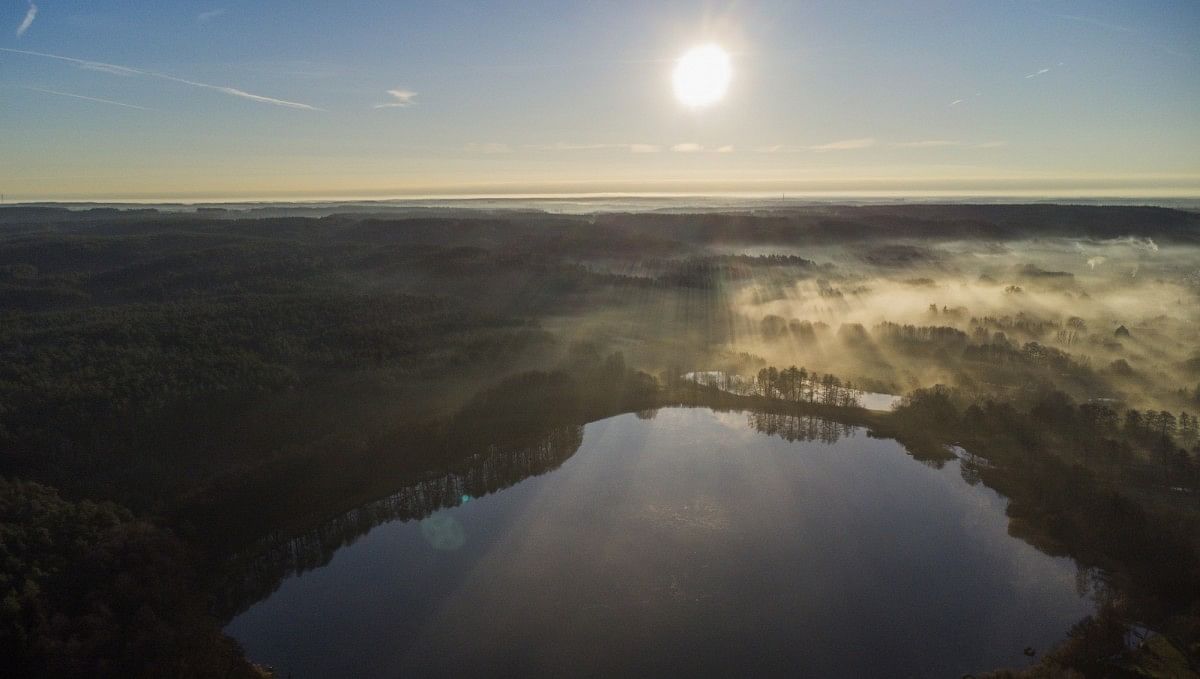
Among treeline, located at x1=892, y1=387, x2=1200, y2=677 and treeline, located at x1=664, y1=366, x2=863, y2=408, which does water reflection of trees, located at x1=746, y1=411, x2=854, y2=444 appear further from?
treeline, located at x1=892, y1=387, x2=1200, y2=677

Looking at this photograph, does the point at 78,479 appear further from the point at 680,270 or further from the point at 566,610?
the point at 680,270

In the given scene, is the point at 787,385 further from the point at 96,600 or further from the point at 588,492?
the point at 96,600

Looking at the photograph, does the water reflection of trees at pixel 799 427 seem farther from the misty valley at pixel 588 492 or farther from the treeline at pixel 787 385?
the treeline at pixel 787 385

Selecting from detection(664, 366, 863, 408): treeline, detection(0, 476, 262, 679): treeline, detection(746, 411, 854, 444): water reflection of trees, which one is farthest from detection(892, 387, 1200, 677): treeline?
detection(0, 476, 262, 679): treeline

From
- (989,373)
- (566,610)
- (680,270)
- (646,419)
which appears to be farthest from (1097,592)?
(680,270)

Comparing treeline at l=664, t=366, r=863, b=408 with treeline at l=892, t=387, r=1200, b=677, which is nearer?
treeline at l=892, t=387, r=1200, b=677

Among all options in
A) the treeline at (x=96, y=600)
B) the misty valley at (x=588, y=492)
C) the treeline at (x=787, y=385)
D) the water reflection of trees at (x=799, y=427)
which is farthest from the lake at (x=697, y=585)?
the treeline at (x=787, y=385)
